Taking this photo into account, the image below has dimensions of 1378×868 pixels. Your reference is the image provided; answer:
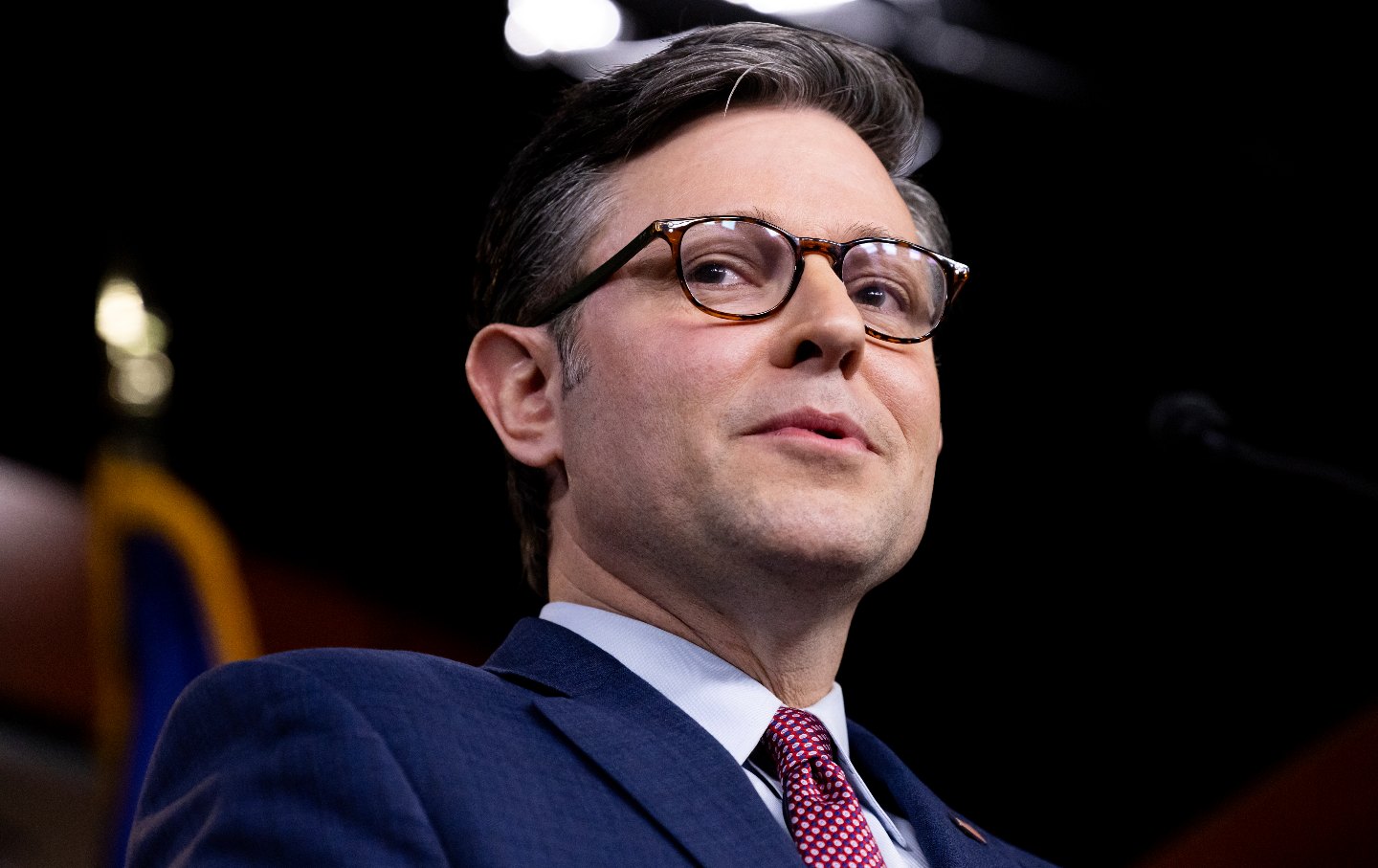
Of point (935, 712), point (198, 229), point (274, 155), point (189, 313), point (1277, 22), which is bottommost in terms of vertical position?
point (935, 712)

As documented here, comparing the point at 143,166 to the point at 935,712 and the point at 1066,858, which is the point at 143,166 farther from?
the point at 1066,858

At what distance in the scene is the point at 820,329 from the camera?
49.6 inches

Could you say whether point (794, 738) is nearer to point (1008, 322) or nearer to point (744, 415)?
point (744, 415)

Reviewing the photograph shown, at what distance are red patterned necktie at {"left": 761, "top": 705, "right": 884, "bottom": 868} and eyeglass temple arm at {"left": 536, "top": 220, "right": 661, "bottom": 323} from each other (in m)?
0.51

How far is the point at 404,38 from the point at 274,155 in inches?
21.8

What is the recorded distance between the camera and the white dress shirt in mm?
1209

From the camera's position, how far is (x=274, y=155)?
3.19 metres

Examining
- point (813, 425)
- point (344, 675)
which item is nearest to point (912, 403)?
point (813, 425)

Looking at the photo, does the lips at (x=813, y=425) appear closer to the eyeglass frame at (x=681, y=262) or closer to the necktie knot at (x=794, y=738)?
the eyeglass frame at (x=681, y=262)

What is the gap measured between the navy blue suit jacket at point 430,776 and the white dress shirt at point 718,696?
6cm

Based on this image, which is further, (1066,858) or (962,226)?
(1066,858)

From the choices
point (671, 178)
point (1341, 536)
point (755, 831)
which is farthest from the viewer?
point (1341, 536)

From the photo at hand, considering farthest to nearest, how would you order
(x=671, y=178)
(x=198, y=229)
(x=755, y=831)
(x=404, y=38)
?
1. (x=198, y=229)
2. (x=404, y=38)
3. (x=671, y=178)
4. (x=755, y=831)

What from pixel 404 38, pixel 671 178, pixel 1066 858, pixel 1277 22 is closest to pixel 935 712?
pixel 1066 858
